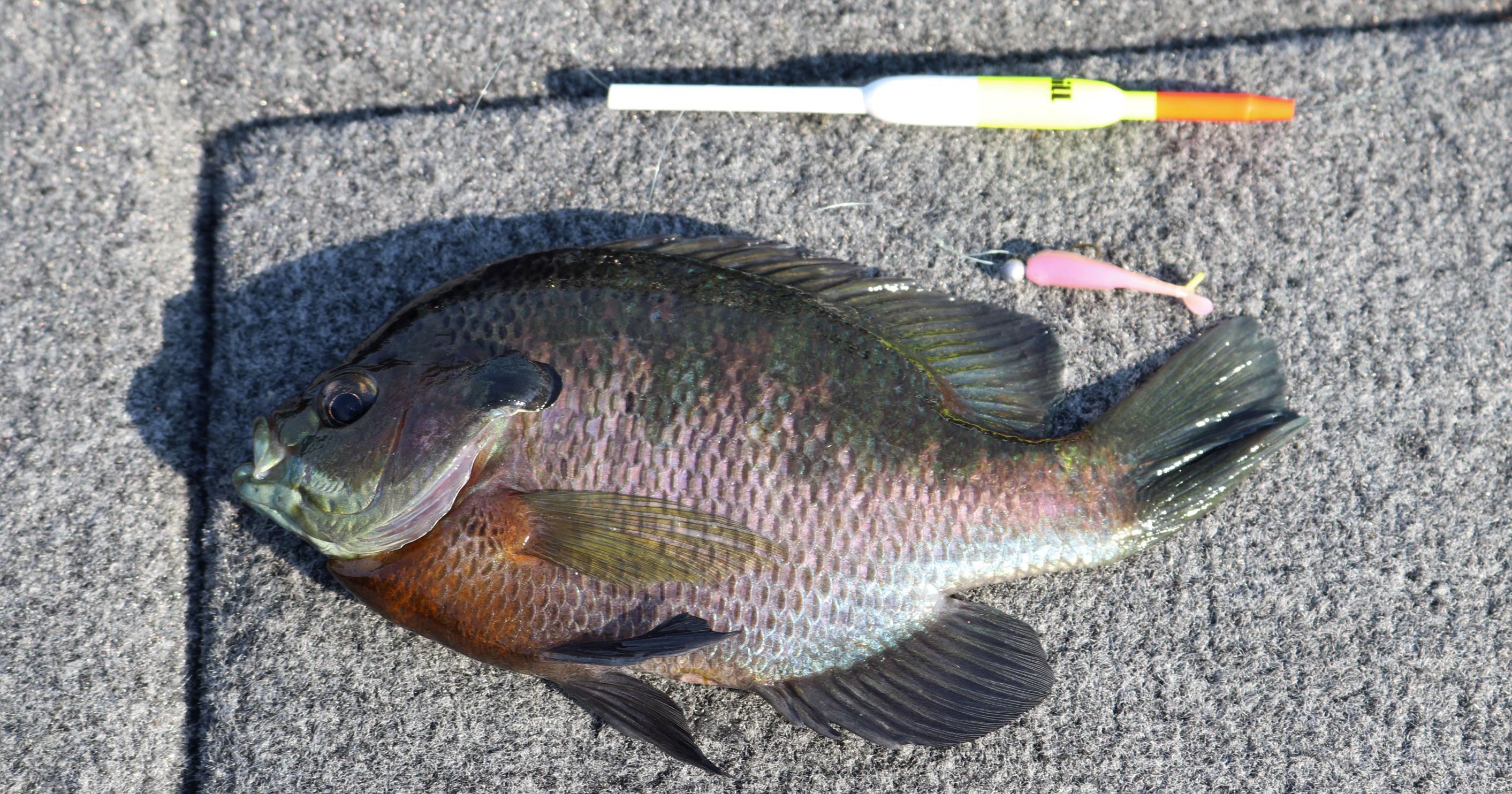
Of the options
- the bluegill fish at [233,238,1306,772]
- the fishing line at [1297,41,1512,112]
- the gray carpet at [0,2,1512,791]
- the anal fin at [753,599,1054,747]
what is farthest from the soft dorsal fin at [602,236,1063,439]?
the fishing line at [1297,41,1512,112]

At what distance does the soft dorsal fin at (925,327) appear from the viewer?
3.67ft

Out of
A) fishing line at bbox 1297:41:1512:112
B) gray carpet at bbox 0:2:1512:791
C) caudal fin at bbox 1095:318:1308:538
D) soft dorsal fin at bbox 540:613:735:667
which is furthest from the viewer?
fishing line at bbox 1297:41:1512:112

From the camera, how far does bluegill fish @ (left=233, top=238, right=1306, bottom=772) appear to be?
100 centimetres

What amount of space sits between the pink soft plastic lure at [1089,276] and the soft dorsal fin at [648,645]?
2.04 feet

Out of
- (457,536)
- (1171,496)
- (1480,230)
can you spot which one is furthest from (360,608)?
(1480,230)

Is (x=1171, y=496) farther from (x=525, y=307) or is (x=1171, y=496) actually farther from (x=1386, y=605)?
(x=525, y=307)

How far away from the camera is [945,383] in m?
1.11

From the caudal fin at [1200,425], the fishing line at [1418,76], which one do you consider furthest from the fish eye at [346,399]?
the fishing line at [1418,76]

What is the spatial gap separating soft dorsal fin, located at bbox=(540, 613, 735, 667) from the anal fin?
0.11 metres

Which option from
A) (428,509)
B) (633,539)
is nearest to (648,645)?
(633,539)

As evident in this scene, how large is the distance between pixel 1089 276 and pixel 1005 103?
0.84 feet

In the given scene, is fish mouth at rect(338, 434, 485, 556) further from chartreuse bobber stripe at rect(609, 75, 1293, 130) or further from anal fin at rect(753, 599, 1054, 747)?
chartreuse bobber stripe at rect(609, 75, 1293, 130)

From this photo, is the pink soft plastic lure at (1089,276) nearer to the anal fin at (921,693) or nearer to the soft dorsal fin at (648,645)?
the anal fin at (921,693)

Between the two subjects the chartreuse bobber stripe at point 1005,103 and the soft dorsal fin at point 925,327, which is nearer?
the soft dorsal fin at point 925,327
